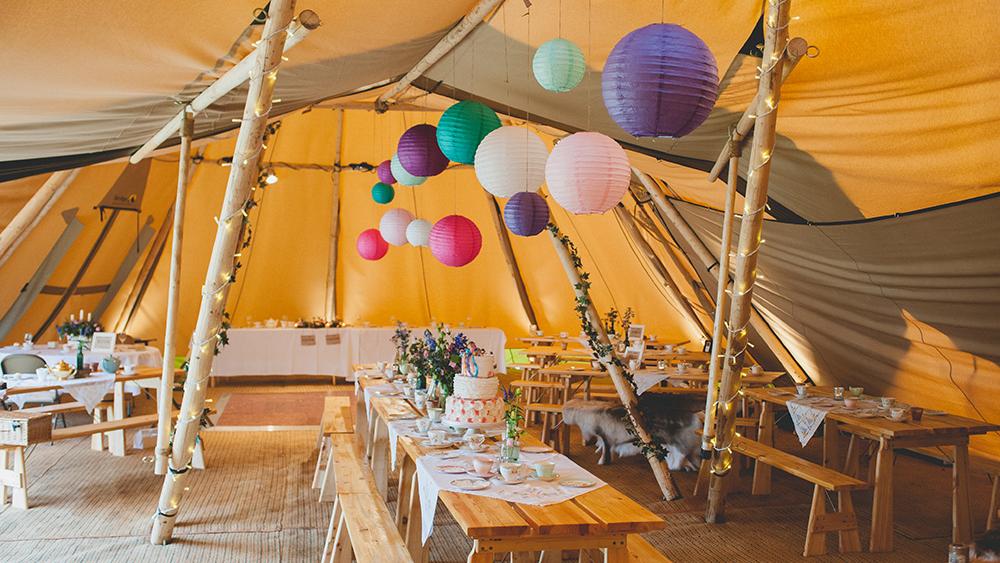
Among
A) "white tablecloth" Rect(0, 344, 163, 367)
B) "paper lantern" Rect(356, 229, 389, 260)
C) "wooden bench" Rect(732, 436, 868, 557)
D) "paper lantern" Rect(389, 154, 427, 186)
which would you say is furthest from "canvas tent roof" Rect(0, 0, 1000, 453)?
"paper lantern" Rect(356, 229, 389, 260)

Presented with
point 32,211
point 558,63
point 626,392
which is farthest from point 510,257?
point 558,63

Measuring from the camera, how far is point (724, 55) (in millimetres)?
4523

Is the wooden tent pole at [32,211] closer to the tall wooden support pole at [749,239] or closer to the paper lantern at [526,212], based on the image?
the paper lantern at [526,212]

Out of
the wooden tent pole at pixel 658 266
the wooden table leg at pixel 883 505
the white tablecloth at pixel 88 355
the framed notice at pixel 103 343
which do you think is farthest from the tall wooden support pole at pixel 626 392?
the framed notice at pixel 103 343

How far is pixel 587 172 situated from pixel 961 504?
3.06m

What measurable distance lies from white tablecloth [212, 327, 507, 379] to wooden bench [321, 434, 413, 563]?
21.3ft

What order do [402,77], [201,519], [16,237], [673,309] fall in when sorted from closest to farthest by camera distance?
[201,519] → [402,77] → [16,237] → [673,309]

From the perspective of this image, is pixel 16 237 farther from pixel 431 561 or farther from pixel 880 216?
pixel 880 216

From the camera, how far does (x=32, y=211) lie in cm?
744

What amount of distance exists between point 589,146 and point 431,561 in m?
2.39

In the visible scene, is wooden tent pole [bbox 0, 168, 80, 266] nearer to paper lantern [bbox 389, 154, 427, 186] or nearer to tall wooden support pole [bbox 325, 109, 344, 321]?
paper lantern [bbox 389, 154, 427, 186]

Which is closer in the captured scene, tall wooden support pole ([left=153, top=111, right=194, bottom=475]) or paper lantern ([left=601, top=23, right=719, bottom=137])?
paper lantern ([left=601, top=23, right=719, bottom=137])

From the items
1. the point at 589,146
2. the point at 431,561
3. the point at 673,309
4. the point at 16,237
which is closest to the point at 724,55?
the point at 589,146

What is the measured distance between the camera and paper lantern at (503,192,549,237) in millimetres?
5066
